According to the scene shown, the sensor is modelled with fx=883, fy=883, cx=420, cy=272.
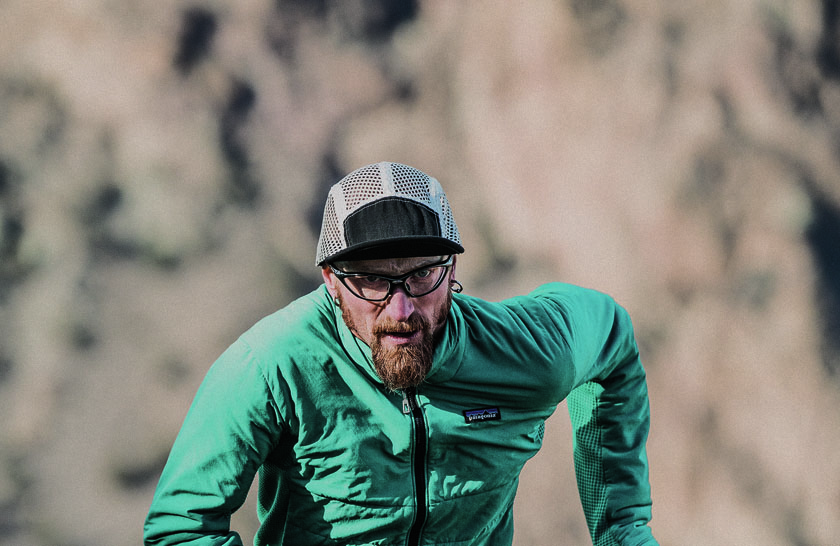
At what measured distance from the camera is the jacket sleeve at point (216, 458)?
4.71 feet

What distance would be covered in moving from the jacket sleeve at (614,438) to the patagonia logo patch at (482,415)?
1.06 ft

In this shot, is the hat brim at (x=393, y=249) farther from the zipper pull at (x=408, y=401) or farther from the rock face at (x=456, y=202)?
the rock face at (x=456, y=202)

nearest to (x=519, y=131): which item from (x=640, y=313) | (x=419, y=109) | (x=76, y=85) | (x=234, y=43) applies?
(x=419, y=109)

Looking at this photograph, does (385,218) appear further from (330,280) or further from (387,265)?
(330,280)

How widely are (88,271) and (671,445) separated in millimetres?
1855

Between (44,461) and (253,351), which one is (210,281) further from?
(253,351)

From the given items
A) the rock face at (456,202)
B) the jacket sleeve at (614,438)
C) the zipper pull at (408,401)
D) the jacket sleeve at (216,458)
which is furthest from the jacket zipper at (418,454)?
the rock face at (456,202)

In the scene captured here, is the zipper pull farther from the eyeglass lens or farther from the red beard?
the eyeglass lens

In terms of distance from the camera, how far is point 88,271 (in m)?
2.36

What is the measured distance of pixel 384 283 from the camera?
4.91ft

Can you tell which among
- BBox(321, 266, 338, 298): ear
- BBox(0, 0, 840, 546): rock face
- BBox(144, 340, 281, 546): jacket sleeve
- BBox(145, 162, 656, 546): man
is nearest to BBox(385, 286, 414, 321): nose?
BBox(145, 162, 656, 546): man

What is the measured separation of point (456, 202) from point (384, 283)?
4.27 ft

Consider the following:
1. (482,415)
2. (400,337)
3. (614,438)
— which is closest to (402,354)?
(400,337)

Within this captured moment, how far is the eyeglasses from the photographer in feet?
4.89
